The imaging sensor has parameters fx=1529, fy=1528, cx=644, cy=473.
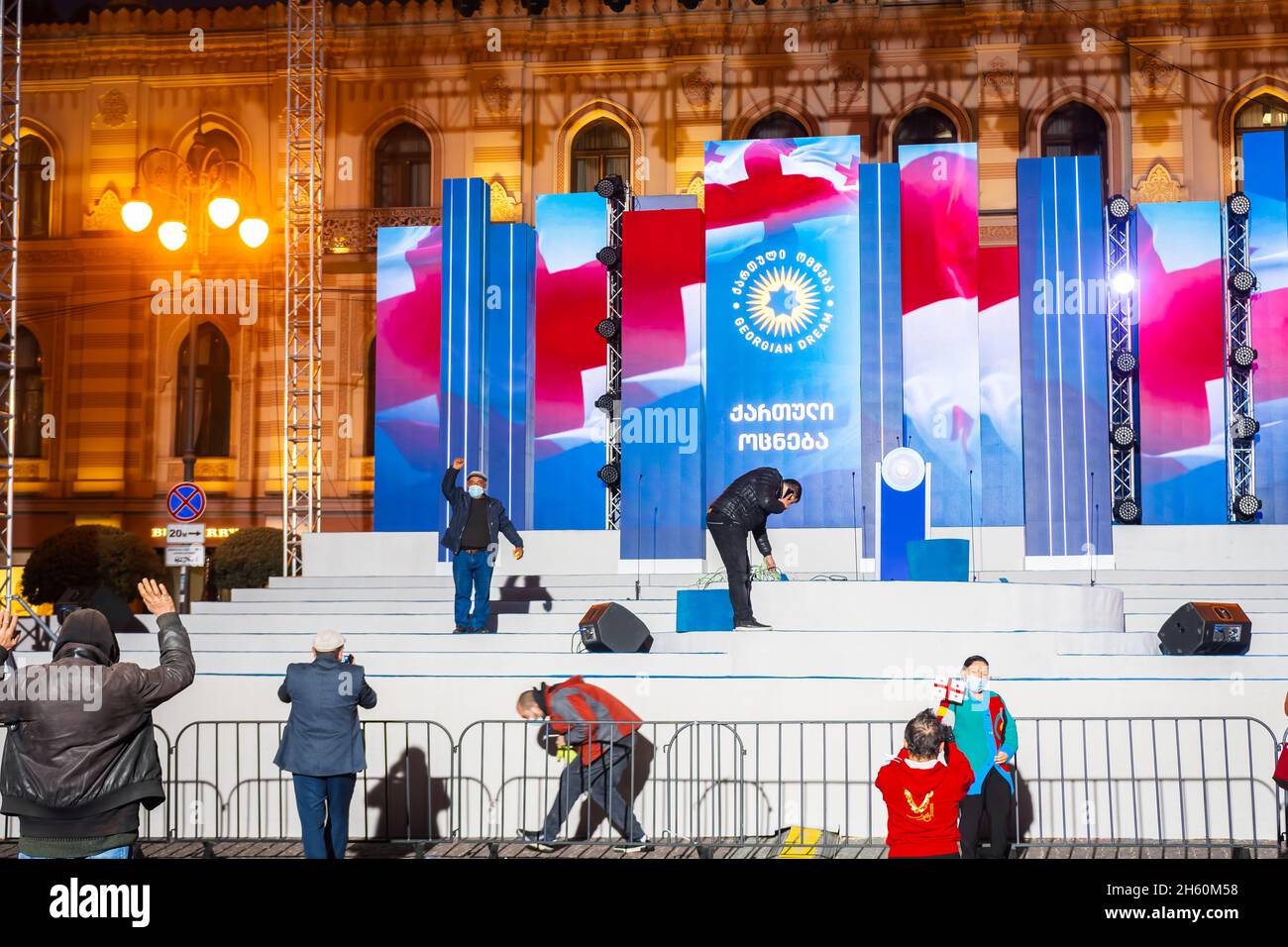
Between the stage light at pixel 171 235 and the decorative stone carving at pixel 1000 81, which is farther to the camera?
the decorative stone carving at pixel 1000 81

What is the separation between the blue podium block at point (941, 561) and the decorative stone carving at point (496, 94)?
59.7ft

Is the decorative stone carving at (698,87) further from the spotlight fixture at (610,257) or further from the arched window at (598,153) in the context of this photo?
the spotlight fixture at (610,257)

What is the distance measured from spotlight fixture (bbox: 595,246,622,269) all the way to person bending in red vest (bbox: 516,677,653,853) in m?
10.5

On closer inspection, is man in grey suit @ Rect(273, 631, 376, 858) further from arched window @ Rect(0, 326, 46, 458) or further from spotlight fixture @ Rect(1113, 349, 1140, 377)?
arched window @ Rect(0, 326, 46, 458)

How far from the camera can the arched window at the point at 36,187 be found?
104 ft

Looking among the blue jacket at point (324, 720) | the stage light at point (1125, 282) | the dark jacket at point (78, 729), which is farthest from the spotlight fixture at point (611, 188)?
the dark jacket at point (78, 729)

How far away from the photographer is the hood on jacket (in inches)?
281

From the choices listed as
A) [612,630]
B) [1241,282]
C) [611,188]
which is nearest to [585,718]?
[612,630]

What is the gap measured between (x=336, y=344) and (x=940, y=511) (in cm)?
1470

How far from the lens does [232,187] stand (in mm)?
30734

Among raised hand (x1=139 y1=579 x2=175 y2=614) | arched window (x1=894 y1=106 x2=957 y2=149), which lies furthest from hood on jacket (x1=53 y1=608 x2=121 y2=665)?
arched window (x1=894 y1=106 x2=957 y2=149)
